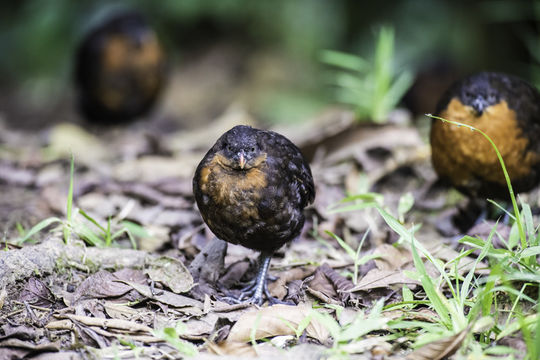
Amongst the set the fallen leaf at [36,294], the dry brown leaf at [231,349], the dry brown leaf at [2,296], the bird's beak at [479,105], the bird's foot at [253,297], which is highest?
the bird's beak at [479,105]

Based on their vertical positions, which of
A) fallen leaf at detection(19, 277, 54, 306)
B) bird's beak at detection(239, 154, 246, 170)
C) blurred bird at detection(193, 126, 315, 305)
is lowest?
fallen leaf at detection(19, 277, 54, 306)

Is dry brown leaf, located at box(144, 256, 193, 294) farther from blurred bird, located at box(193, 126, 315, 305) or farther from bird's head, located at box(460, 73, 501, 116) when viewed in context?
bird's head, located at box(460, 73, 501, 116)

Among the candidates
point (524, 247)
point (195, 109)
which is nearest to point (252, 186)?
point (524, 247)

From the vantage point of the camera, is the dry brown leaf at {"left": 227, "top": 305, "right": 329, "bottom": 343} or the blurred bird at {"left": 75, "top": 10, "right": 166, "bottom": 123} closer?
the dry brown leaf at {"left": 227, "top": 305, "right": 329, "bottom": 343}

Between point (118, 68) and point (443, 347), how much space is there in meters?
5.36

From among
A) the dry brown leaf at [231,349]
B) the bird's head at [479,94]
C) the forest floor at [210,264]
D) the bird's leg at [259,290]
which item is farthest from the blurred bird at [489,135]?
the dry brown leaf at [231,349]

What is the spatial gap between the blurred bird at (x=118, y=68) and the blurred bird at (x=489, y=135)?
12.6 feet

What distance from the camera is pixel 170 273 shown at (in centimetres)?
329

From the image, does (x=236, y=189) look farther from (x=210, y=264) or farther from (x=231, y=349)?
(x=231, y=349)

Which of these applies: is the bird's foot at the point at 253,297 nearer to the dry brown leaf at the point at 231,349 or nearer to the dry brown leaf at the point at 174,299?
the dry brown leaf at the point at 174,299

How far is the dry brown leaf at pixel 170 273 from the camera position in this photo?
3.21 m

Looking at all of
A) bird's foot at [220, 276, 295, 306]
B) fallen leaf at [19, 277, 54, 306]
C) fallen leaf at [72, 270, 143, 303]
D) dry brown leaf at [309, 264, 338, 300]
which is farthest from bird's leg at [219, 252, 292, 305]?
fallen leaf at [19, 277, 54, 306]

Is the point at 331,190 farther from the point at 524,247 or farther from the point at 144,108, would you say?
the point at 144,108

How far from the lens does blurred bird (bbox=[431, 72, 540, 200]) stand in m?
3.93
